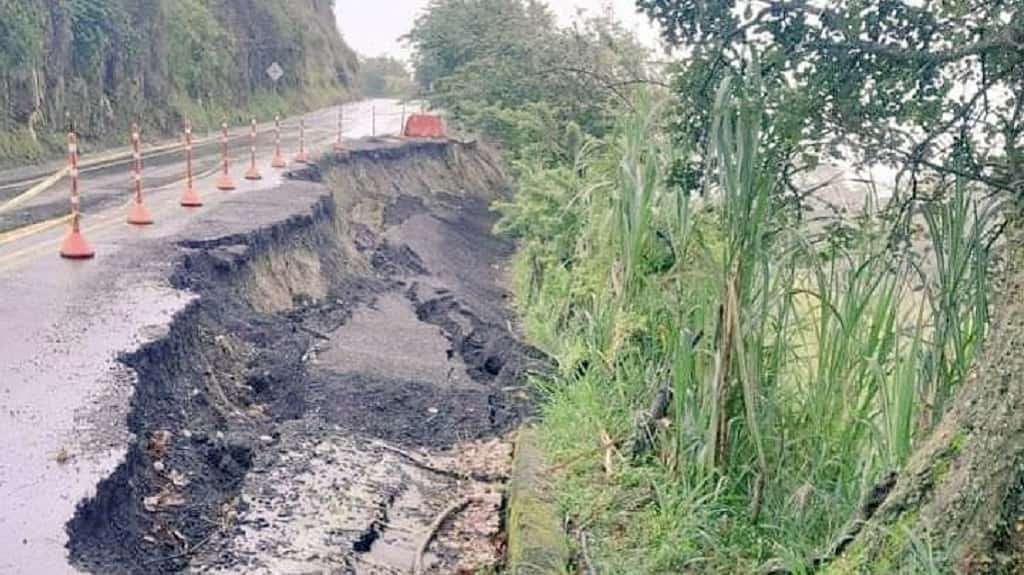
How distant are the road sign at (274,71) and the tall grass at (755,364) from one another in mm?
34482

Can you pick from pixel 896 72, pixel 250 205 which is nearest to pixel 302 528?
pixel 896 72

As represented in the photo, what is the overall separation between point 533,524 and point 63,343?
3.15m

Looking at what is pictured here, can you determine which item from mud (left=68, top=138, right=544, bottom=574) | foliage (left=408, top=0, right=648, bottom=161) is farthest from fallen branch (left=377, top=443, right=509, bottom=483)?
foliage (left=408, top=0, right=648, bottom=161)

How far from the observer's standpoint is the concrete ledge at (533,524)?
15.4 ft

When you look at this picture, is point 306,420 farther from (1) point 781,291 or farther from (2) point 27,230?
(2) point 27,230

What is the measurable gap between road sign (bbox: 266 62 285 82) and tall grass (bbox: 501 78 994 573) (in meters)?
34.5

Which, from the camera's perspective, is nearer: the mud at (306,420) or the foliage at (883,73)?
the foliage at (883,73)

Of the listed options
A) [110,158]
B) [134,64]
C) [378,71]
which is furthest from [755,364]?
[378,71]

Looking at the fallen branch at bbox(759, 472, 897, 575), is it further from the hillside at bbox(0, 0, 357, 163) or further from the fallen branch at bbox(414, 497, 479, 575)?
the hillside at bbox(0, 0, 357, 163)

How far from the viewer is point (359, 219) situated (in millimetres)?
17391

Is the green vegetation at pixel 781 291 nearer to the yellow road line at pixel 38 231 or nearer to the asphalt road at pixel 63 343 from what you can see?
the asphalt road at pixel 63 343

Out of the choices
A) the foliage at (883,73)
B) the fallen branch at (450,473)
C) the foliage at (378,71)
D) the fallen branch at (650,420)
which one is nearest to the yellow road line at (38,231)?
the fallen branch at (450,473)

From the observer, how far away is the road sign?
38562 mm

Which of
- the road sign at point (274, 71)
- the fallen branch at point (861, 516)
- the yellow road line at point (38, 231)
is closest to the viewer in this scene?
the fallen branch at point (861, 516)
